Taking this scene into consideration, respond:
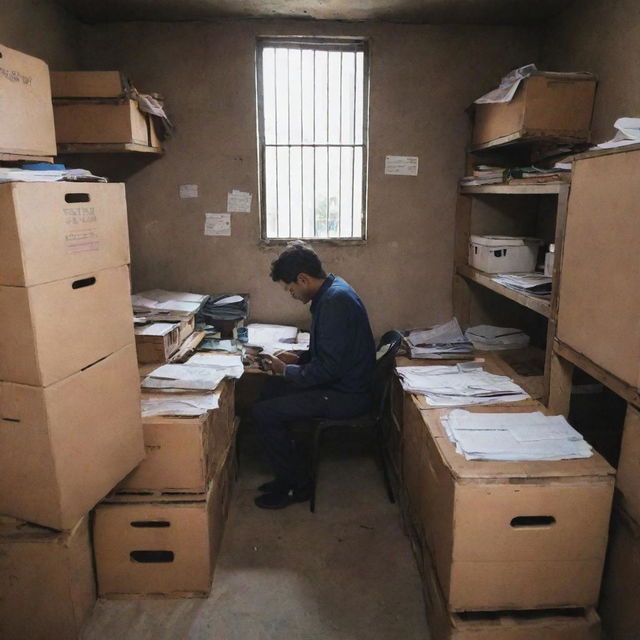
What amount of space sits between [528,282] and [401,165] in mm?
Result: 1272

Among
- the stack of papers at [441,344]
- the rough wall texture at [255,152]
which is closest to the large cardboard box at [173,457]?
the stack of papers at [441,344]

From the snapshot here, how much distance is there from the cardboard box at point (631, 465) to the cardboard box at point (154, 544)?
1502 millimetres

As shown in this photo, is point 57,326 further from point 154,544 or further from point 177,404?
point 154,544

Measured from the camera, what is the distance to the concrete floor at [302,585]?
6.41ft

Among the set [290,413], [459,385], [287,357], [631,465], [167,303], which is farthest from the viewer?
[167,303]

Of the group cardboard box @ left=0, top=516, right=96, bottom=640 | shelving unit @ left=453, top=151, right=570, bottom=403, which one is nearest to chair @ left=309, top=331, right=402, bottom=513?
shelving unit @ left=453, top=151, right=570, bottom=403

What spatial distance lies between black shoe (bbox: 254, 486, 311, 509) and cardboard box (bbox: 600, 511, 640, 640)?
1.43m

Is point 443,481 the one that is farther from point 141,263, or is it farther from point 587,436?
point 141,263

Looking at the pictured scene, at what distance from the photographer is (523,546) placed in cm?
164

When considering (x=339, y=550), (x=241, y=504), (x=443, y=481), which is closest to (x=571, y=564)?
(x=443, y=481)

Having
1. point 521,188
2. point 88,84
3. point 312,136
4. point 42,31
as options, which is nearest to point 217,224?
point 312,136

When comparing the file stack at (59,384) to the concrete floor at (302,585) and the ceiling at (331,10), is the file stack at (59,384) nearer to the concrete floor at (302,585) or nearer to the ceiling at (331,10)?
the concrete floor at (302,585)

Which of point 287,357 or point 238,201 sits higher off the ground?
point 238,201

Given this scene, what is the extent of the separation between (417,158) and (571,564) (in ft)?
8.13
